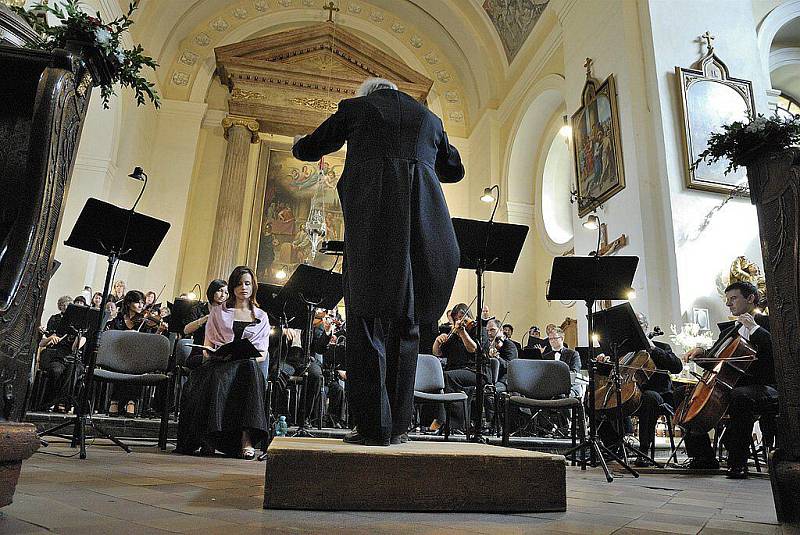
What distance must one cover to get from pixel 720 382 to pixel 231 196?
34.0 feet

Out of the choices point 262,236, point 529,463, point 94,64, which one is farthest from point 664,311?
point 262,236

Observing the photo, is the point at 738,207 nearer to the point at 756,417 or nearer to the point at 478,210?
the point at 756,417

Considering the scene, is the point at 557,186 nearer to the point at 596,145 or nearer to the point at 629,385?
A: the point at 596,145

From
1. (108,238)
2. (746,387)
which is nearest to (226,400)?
(108,238)

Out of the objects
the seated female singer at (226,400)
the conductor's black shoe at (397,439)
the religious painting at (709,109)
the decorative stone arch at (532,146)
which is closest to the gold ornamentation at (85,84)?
the conductor's black shoe at (397,439)

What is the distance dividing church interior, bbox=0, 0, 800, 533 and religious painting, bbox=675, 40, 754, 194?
0.03m

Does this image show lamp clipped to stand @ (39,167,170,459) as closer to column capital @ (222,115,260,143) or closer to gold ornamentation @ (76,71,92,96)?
gold ornamentation @ (76,71,92,96)

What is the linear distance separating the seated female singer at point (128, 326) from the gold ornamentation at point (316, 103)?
293 inches

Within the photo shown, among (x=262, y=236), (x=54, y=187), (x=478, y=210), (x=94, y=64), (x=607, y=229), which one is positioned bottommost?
(x=54, y=187)

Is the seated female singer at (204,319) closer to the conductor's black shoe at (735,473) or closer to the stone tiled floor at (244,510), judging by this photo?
the stone tiled floor at (244,510)

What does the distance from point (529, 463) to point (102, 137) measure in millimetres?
11004

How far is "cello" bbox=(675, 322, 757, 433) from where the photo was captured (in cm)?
432

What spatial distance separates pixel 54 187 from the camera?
1.74 m

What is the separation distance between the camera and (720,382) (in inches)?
172
